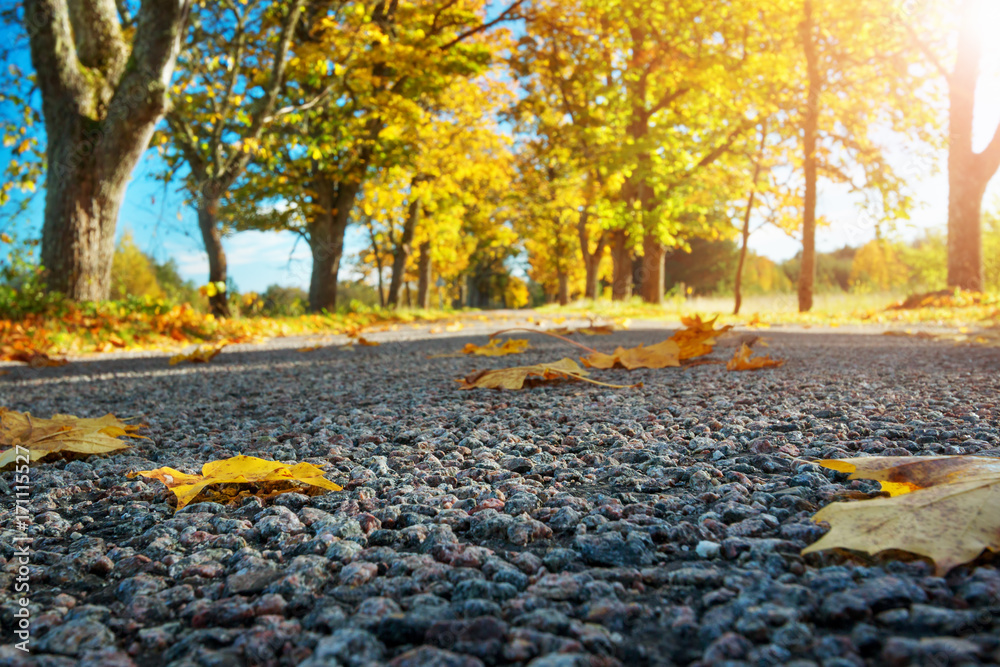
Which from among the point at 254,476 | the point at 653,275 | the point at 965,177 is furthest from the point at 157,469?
the point at 653,275

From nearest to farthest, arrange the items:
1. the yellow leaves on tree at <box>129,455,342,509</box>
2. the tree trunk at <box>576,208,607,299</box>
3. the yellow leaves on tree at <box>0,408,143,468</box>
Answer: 1. the yellow leaves on tree at <box>129,455,342,509</box>
2. the yellow leaves on tree at <box>0,408,143,468</box>
3. the tree trunk at <box>576,208,607,299</box>

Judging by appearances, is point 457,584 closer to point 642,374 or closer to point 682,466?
point 682,466

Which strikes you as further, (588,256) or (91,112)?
(588,256)

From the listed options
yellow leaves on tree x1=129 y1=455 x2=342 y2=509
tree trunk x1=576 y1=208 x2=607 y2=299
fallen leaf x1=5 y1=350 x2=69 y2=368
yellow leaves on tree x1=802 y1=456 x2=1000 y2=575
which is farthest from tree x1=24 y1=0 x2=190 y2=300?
tree trunk x1=576 y1=208 x2=607 y2=299

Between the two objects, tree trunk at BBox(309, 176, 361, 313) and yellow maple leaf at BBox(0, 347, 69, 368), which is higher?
tree trunk at BBox(309, 176, 361, 313)

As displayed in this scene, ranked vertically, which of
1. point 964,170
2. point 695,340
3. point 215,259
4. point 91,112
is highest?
point 964,170

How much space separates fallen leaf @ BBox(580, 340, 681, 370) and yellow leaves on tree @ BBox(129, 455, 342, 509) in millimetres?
2112

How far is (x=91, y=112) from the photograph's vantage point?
308 inches

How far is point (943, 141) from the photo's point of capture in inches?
525

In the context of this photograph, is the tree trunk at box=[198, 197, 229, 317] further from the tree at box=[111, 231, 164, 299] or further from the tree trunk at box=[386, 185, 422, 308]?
the tree at box=[111, 231, 164, 299]

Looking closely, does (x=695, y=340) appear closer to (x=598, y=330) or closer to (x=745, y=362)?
(x=745, y=362)

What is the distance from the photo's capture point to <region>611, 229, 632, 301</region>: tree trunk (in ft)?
62.2

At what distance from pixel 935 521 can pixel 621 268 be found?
19.5m

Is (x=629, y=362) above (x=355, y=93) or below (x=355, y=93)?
below
